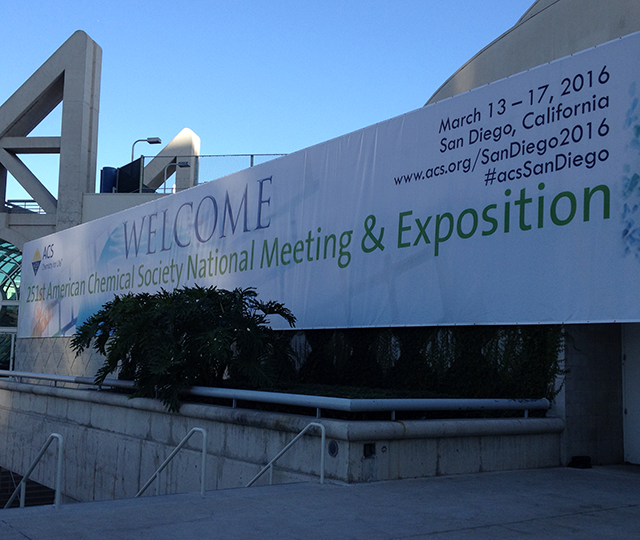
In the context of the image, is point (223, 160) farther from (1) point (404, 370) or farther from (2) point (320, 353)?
(1) point (404, 370)

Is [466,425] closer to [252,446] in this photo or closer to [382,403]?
[382,403]

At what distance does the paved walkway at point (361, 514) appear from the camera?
18.1 feet

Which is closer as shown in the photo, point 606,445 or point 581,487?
point 581,487

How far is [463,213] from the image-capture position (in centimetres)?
1033

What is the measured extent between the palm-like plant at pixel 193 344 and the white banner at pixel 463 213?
166 centimetres

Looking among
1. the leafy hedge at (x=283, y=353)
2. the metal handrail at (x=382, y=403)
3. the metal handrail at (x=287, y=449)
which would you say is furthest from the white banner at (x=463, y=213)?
the metal handrail at (x=287, y=449)

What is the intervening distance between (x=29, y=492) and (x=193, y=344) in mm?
10398

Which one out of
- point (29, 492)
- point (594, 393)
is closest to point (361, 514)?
point (594, 393)

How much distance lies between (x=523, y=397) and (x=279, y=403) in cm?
327

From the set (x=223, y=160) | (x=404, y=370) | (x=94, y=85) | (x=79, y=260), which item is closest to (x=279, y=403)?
(x=404, y=370)

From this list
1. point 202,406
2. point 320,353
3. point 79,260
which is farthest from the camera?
point 79,260

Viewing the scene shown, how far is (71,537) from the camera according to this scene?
17.5 feet

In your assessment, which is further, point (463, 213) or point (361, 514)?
point (463, 213)

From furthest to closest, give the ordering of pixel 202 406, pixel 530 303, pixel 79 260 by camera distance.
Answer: pixel 79 260 → pixel 202 406 → pixel 530 303
